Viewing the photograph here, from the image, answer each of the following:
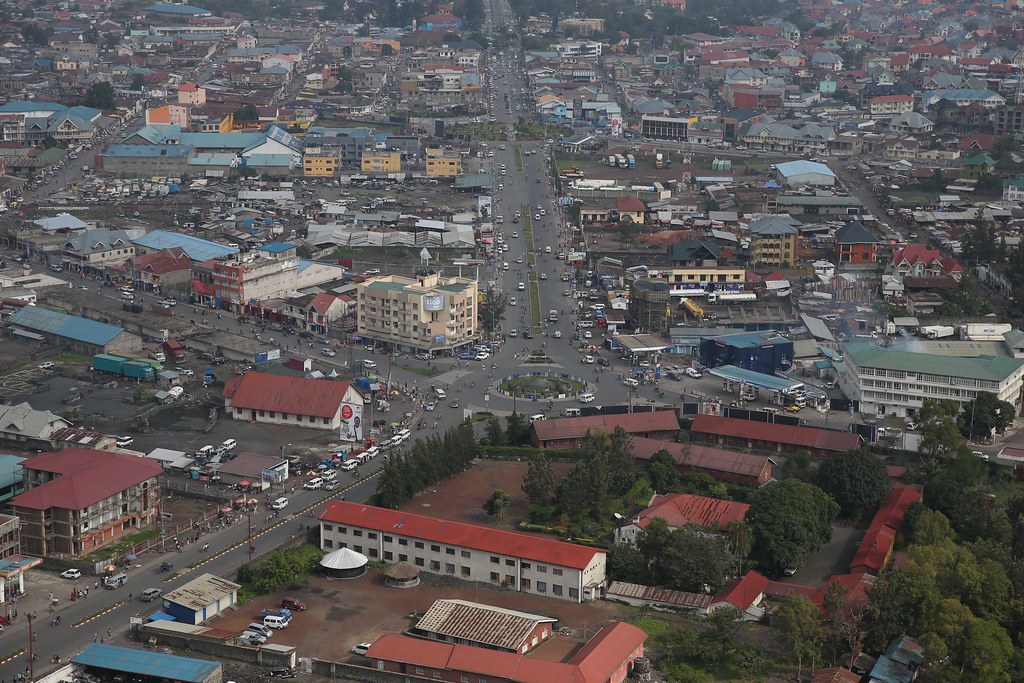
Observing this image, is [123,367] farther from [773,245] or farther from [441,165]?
[441,165]

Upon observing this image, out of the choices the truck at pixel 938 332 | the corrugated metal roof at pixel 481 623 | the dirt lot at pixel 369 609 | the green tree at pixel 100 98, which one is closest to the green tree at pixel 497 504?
the dirt lot at pixel 369 609

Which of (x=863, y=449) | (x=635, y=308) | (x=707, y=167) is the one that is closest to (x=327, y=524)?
(x=863, y=449)

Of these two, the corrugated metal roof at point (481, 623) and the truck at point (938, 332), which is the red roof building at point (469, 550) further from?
the truck at point (938, 332)

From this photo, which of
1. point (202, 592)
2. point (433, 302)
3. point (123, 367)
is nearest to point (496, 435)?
point (433, 302)

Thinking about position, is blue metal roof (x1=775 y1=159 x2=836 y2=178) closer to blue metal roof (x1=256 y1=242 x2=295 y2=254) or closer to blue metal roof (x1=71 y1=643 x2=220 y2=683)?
blue metal roof (x1=256 y1=242 x2=295 y2=254)

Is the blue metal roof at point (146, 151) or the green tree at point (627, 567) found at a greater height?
the blue metal roof at point (146, 151)
